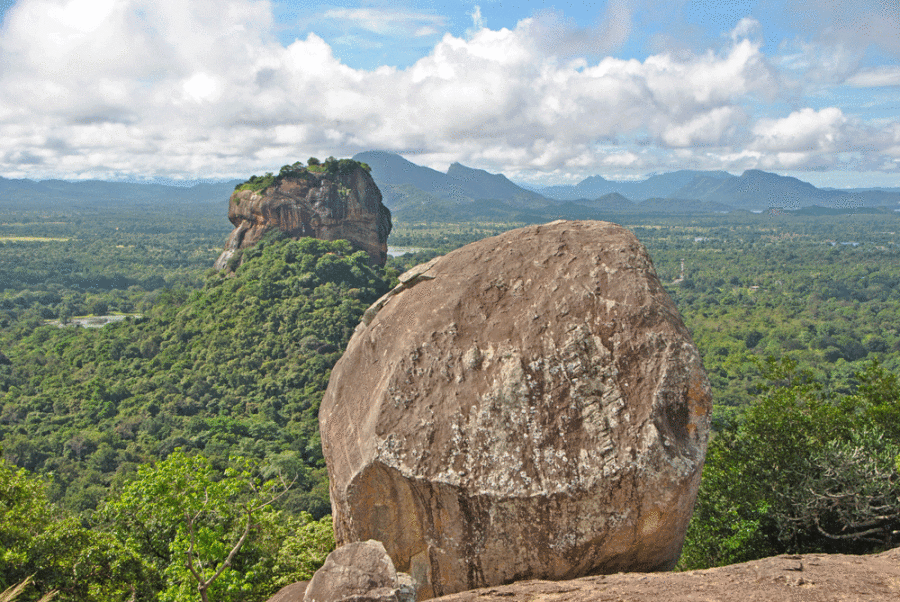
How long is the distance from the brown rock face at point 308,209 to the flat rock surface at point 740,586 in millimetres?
51344

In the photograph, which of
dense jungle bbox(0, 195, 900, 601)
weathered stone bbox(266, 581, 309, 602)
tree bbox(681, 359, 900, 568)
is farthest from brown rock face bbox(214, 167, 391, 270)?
weathered stone bbox(266, 581, 309, 602)

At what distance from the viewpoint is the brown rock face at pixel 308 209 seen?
55344 millimetres

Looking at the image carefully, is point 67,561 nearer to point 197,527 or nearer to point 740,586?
point 197,527

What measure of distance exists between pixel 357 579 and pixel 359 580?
28 mm

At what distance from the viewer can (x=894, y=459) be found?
34.6 feet

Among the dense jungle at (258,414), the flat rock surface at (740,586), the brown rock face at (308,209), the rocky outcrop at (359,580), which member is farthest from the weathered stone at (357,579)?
the brown rock face at (308,209)

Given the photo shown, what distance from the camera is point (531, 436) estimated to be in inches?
319

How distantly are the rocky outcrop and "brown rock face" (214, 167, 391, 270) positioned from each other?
50.8m

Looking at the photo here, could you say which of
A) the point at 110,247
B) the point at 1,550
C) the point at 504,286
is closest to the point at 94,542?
the point at 1,550

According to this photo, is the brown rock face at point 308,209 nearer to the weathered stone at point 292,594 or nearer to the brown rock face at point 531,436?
the brown rock face at point 531,436

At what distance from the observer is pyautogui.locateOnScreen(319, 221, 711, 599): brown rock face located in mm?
7887

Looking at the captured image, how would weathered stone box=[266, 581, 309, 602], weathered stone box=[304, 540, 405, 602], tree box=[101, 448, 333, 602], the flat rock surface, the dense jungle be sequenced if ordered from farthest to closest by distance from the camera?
the dense jungle, tree box=[101, 448, 333, 602], weathered stone box=[266, 581, 309, 602], weathered stone box=[304, 540, 405, 602], the flat rock surface

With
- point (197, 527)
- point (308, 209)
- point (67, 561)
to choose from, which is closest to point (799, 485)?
point (197, 527)

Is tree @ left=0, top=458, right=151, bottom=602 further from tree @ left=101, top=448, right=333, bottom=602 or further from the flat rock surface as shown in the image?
the flat rock surface
